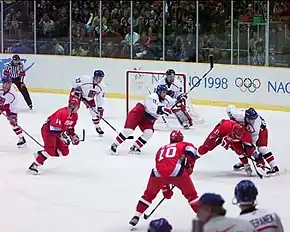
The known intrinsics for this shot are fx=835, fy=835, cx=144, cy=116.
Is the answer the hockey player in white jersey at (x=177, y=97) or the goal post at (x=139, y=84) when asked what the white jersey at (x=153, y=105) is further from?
the goal post at (x=139, y=84)

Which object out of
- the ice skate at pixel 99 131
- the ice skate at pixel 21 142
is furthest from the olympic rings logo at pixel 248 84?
the ice skate at pixel 21 142

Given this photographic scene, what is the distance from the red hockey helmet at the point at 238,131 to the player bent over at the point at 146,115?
148 cm

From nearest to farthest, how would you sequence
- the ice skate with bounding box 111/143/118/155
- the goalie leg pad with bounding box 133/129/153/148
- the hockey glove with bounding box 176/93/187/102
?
the goalie leg pad with bounding box 133/129/153/148
the ice skate with bounding box 111/143/118/155
the hockey glove with bounding box 176/93/187/102

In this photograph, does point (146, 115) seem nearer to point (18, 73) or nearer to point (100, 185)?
point (100, 185)

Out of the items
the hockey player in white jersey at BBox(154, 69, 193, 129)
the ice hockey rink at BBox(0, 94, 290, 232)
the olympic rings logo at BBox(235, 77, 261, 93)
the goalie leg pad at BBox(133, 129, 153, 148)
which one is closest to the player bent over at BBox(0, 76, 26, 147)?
the ice hockey rink at BBox(0, 94, 290, 232)

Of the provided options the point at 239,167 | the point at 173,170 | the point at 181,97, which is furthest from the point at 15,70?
the point at 173,170

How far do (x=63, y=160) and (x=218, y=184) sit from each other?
2109 millimetres

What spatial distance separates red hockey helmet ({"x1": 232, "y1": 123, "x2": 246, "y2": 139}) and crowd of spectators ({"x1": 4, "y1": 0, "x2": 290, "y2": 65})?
19.5 ft

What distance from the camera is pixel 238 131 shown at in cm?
789

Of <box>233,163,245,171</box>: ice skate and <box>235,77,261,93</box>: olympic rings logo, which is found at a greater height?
<box>235,77,261,93</box>: olympic rings logo

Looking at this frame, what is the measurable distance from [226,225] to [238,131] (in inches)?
184

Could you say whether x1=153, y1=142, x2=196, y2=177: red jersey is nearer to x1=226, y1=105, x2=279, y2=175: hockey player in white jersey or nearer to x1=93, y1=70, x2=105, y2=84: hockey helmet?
x1=226, y1=105, x2=279, y2=175: hockey player in white jersey

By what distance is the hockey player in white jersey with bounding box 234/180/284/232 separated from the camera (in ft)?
12.4

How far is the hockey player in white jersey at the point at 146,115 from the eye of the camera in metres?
9.29
